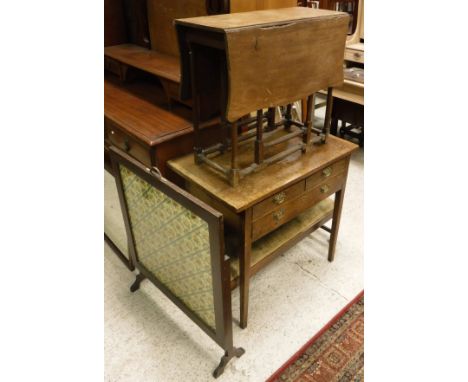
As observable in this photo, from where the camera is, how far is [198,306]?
154cm

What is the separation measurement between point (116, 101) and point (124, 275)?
0.99 meters

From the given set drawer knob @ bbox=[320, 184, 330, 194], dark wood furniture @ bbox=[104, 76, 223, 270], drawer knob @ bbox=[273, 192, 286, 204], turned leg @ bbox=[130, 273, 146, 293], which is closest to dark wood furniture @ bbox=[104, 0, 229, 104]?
dark wood furniture @ bbox=[104, 76, 223, 270]

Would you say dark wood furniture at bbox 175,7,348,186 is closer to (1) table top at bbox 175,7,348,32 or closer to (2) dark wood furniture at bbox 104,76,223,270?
(1) table top at bbox 175,7,348,32

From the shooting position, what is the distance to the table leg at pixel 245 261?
4.78 ft

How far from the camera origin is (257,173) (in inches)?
61.6

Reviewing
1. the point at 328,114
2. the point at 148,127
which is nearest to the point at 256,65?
the point at 328,114

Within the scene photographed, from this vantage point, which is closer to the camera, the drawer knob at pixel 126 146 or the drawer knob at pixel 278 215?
the drawer knob at pixel 278 215

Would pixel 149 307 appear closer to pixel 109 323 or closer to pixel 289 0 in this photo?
pixel 109 323

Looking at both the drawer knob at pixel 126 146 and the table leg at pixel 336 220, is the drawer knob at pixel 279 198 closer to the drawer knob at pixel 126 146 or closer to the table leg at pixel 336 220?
the table leg at pixel 336 220

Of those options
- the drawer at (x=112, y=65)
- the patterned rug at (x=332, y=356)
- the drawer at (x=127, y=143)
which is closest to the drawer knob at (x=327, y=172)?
the patterned rug at (x=332, y=356)

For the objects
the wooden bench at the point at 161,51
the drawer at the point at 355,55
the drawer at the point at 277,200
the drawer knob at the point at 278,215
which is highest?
the wooden bench at the point at 161,51

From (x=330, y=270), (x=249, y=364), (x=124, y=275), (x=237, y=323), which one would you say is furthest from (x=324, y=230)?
(x=124, y=275)

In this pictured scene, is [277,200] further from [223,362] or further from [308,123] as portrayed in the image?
[223,362]

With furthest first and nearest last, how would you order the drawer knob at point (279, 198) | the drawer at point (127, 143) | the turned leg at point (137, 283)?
the turned leg at point (137, 283), the drawer at point (127, 143), the drawer knob at point (279, 198)
